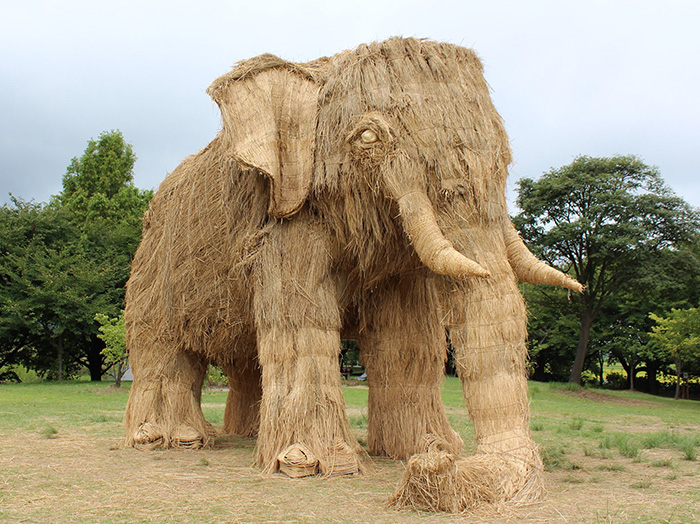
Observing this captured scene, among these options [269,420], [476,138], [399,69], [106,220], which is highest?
[106,220]

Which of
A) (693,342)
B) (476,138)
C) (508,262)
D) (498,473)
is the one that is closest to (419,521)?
(498,473)

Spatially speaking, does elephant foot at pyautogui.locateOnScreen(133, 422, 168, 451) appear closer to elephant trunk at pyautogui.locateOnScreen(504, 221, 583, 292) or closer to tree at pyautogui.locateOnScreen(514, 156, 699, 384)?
elephant trunk at pyautogui.locateOnScreen(504, 221, 583, 292)

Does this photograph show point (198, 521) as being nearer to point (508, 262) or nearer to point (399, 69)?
point (508, 262)

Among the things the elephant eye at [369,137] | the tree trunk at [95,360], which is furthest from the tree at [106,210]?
the elephant eye at [369,137]

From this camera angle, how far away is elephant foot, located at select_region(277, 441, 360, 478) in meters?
4.85

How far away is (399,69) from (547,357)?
3012 cm

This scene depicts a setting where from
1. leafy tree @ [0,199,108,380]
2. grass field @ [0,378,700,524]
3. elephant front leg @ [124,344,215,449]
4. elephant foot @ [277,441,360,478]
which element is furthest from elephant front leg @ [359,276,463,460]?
leafy tree @ [0,199,108,380]

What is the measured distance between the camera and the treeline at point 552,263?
21.0 m

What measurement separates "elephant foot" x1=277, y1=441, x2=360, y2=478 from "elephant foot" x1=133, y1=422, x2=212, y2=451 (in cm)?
198

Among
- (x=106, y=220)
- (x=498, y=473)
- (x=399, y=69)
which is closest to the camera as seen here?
(x=498, y=473)

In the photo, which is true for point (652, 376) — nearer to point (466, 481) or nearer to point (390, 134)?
point (390, 134)

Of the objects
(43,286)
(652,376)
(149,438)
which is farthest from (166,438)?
(652,376)

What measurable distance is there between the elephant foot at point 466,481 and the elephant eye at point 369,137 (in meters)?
2.13

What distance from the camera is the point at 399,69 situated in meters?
5.03
